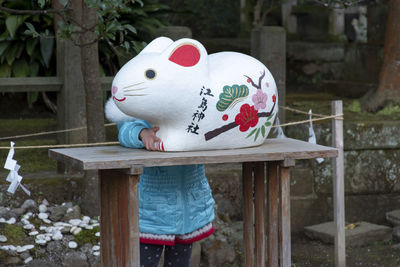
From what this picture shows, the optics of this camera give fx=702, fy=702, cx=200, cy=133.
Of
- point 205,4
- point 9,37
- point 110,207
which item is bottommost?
point 110,207

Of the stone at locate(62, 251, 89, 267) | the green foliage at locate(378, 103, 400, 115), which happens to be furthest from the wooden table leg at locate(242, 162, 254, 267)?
the green foliage at locate(378, 103, 400, 115)

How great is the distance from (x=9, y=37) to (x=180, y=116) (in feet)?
11.8

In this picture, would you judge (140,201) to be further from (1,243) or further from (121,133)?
(1,243)

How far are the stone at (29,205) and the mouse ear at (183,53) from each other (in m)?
2.37

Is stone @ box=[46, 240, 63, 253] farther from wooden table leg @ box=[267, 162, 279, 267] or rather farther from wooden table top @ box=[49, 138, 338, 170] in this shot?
wooden table leg @ box=[267, 162, 279, 267]

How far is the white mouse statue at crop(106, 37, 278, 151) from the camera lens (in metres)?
3.21

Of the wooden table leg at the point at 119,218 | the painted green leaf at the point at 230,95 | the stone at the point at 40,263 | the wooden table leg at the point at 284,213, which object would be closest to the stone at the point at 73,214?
the stone at the point at 40,263

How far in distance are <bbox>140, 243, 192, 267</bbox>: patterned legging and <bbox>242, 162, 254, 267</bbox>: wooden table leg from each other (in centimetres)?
47

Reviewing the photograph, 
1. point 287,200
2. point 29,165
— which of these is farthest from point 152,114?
point 29,165

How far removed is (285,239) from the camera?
3.57 metres

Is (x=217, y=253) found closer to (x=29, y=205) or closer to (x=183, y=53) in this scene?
(x=29, y=205)

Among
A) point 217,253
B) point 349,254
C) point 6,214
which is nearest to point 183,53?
point 217,253

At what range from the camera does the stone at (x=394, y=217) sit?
5.82 m

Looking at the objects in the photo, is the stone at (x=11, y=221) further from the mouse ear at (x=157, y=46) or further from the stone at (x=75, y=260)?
the mouse ear at (x=157, y=46)
